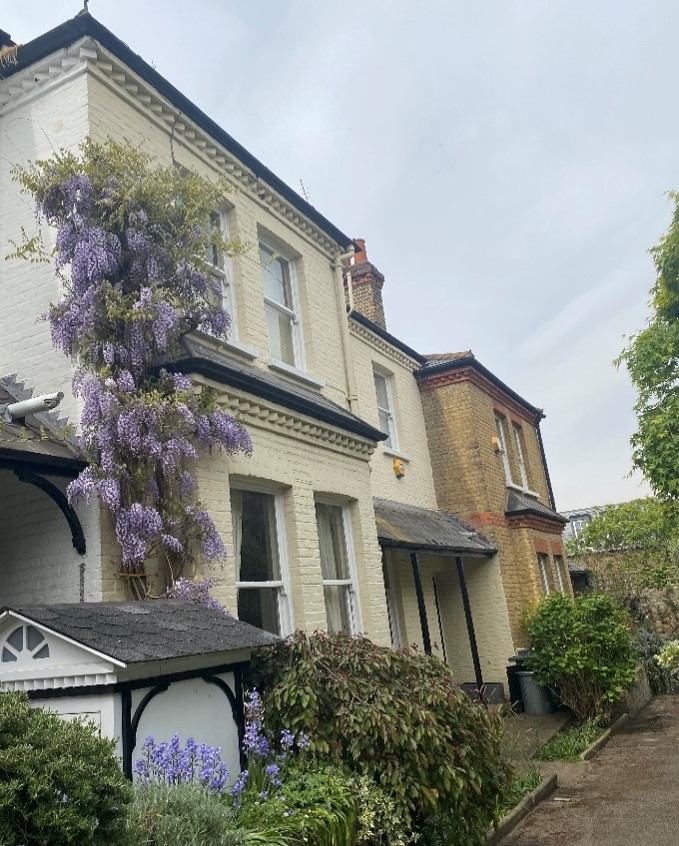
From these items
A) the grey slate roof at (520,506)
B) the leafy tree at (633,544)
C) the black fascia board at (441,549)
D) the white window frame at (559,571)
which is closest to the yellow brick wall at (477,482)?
the grey slate roof at (520,506)

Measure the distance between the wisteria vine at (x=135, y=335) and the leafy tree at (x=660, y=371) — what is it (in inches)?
510

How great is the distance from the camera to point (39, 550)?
6133 mm

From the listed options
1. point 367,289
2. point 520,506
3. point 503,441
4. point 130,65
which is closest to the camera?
point 130,65

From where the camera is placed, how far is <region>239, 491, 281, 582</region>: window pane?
23.6 feet

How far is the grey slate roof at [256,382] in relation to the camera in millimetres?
6469

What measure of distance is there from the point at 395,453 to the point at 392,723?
29.3 ft

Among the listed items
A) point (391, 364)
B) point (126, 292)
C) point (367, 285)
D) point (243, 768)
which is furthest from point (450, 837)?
point (367, 285)

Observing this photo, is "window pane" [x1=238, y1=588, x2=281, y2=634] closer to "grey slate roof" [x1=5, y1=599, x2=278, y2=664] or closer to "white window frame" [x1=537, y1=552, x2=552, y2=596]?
"grey slate roof" [x1=5, y1=599, x2=278, y2=664]

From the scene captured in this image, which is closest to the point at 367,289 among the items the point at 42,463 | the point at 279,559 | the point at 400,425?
the point at 400,425

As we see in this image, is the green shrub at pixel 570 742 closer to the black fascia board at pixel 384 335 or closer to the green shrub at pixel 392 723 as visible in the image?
the green shrub at pixel 392 723

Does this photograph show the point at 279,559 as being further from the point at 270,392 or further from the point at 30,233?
the point at 30,233

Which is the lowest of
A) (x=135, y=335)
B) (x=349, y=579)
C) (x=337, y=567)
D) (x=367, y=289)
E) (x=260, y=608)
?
(x=260, y=608)

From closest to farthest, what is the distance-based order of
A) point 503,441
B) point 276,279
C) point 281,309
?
point 281,309, point 276,279, point 503,441

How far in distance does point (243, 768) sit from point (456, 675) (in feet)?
33.6
